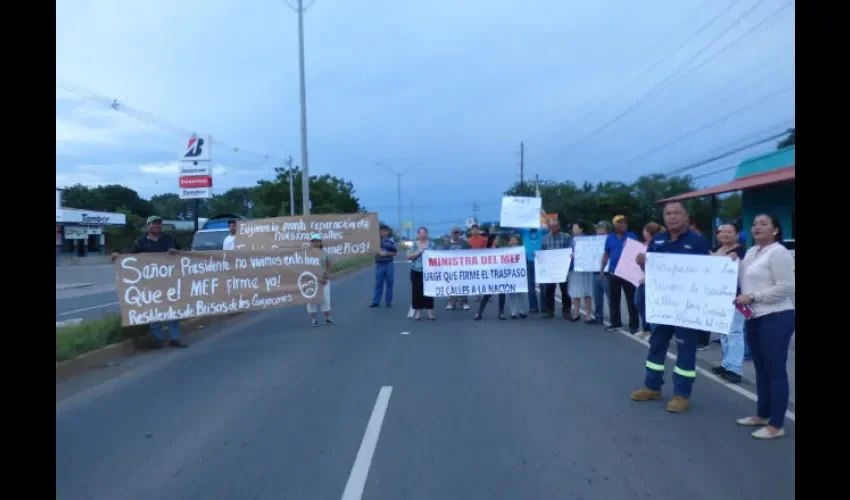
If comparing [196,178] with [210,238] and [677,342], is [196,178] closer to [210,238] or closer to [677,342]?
[210,238]

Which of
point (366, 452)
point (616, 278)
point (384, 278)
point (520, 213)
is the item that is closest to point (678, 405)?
point (366, 452)

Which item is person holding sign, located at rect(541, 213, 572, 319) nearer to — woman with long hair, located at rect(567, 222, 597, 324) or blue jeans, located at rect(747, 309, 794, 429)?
woman with long hair, located at rect(567, 222, 597, 324)

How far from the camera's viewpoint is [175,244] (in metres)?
12.0

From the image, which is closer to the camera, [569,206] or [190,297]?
[190,297]

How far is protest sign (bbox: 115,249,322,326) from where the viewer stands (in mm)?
10836

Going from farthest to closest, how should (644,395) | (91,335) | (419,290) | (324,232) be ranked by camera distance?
(324,232), (419,290), (91,335), (644,395)

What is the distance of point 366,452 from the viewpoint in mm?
5859

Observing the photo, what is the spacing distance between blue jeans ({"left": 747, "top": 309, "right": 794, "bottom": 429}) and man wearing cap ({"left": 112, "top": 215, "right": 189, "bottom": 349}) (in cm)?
836

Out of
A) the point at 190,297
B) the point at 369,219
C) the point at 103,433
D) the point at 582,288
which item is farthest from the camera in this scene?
the point at 369,219

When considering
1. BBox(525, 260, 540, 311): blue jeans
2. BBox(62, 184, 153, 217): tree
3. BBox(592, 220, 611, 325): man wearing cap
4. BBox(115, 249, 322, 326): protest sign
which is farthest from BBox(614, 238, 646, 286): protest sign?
BBox(62, 184, 153, 217): tree

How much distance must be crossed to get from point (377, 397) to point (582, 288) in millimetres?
6953

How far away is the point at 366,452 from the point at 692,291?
343 cm
